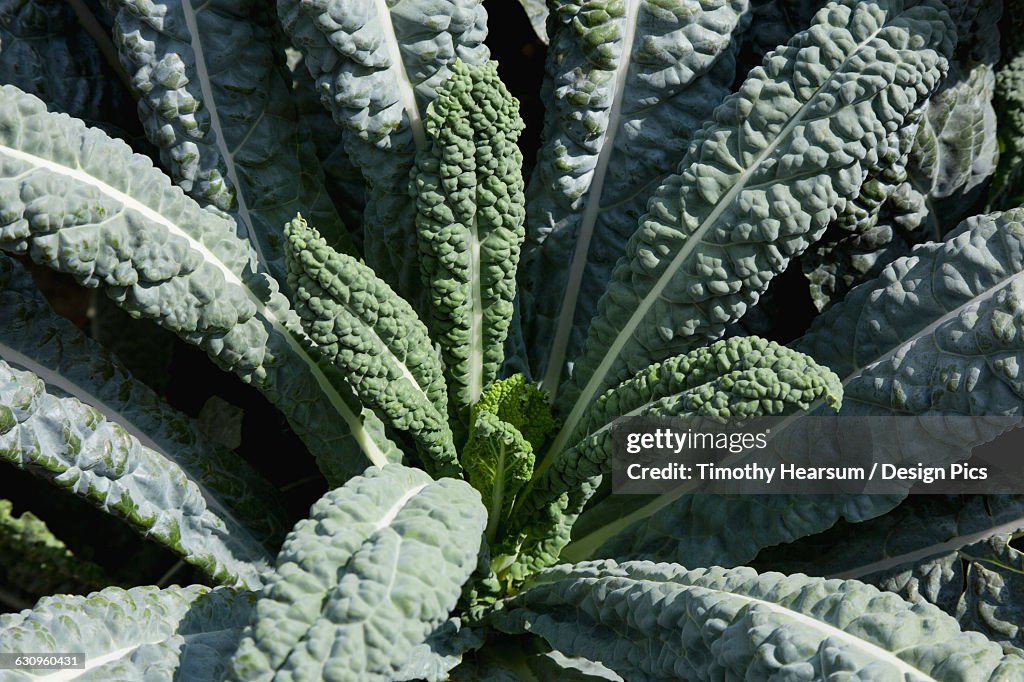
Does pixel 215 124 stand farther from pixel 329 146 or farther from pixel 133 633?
pixel 133 633

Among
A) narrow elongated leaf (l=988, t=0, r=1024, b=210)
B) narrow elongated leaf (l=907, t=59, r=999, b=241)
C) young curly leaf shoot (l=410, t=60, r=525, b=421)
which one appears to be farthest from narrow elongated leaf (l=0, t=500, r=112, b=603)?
narrow elongated leaf (l=988, t=0, r=1024, b=210)

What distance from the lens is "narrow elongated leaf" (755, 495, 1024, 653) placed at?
4.91 feet

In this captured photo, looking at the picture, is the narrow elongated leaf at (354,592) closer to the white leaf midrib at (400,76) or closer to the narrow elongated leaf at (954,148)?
the white leaf midrib at (400,76)

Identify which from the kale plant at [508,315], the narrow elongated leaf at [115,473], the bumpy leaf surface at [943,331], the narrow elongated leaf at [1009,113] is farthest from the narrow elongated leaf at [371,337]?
the narrow elongated leaf at [1009,113]

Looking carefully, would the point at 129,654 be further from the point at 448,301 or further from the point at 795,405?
the point at 795,405

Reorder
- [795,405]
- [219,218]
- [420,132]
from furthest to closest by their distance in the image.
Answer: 1. [420,132]
2. [219,218]
3. [795,405]

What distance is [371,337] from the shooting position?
1377 mm

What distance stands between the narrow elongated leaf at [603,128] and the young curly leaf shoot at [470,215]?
0.20 metres

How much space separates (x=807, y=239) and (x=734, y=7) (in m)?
0.48

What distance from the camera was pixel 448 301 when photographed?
5.03 feet

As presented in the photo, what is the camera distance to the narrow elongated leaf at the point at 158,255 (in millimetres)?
1204

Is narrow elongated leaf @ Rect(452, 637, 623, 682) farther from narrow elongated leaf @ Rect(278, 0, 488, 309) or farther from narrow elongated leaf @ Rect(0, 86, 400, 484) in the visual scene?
narrow elongated leaf @ Rect(278, 0, 488, 309)

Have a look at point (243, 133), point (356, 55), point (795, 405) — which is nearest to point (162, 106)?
point (243, 133)

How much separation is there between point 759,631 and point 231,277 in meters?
0.95
